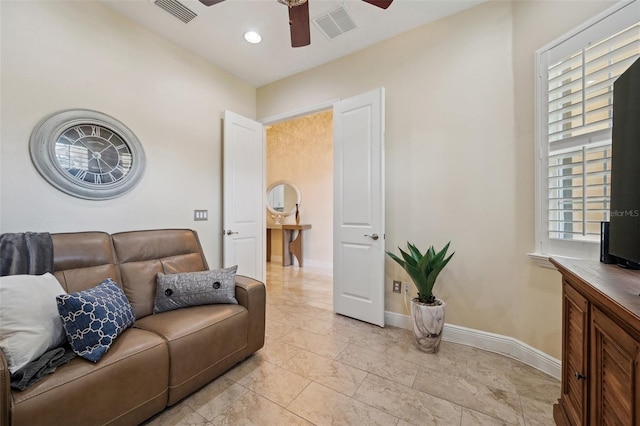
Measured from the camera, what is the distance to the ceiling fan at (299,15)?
5.25 ft

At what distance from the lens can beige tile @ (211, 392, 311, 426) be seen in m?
1.38

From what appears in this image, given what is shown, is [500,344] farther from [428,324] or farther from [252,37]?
[252,37]

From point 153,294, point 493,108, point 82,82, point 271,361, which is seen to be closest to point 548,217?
point 493,108

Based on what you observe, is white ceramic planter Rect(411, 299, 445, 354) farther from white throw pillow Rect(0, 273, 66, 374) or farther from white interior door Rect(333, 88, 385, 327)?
white throw pillow Rect(0, 273, 66, 374)

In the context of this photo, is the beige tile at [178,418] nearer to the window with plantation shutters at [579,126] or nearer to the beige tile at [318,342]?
the beige tile at [318,342]

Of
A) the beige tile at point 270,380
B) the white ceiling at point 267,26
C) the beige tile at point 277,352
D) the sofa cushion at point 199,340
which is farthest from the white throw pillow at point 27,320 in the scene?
the white ceiling at point 267,26

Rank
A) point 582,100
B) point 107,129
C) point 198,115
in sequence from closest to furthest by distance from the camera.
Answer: point 582,100
point 107,129
point 198,115

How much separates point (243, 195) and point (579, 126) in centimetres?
302

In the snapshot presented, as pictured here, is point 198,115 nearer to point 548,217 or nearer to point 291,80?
point 291,80

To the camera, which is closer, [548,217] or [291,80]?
[548,217]

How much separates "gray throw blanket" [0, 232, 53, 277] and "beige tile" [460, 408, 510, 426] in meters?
2.54

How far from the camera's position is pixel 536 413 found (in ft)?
4.67

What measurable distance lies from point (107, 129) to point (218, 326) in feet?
6.15

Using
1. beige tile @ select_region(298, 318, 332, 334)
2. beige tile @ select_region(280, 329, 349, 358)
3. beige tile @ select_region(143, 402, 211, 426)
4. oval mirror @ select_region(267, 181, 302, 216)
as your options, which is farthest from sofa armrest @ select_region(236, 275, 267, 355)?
oval mirror @ select_region(267, 181, 302, 216)
